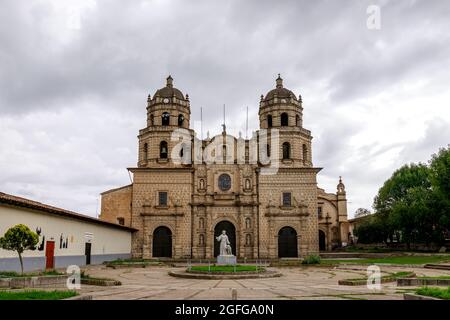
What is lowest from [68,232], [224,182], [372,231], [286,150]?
[372,231]

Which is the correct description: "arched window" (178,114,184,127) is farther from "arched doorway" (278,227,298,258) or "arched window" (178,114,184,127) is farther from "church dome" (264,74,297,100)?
"arched doorway" (278,227,298,258)

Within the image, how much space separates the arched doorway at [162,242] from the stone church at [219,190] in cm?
9

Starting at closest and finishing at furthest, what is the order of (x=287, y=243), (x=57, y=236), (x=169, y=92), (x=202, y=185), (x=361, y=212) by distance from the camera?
(x=57, y=236) → (x=287, y=243) → (x=202, y=185) → (x=169, y=92) → (x=361, y=212)

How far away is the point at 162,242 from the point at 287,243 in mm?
10890

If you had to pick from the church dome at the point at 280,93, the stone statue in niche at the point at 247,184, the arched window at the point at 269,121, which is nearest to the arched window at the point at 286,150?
the arched window at the point at 269,121

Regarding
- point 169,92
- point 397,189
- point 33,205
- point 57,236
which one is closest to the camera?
point 33,205

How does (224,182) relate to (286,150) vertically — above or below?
below

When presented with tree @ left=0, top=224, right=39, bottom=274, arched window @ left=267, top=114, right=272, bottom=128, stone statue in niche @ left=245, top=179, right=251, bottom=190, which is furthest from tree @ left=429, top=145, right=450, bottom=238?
tree @ left=0, top=224, right=39, bottom=274

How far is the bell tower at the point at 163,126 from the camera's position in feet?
128

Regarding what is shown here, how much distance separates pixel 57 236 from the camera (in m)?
23.9

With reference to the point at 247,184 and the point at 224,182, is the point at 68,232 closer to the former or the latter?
the point at 224,182

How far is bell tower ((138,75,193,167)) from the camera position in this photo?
39003 millimetres

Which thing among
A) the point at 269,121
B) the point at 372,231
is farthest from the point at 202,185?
the point at 372,231

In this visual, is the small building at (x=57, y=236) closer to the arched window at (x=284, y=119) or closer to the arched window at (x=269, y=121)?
the arched window at (x=269, y=121)
